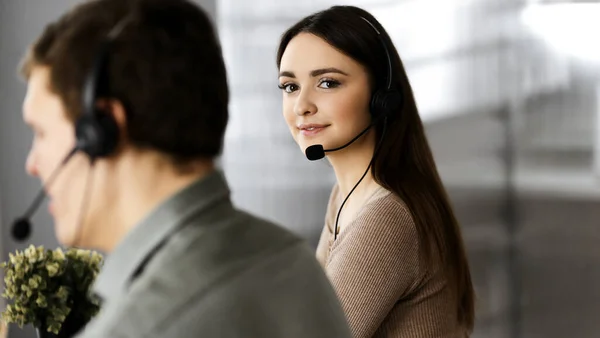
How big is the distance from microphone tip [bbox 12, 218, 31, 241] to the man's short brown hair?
0.20 metres

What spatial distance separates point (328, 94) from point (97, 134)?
3.19ft

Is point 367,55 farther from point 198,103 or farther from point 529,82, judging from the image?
point 529,82

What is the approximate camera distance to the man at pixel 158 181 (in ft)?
2.51

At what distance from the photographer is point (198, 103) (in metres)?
0.82

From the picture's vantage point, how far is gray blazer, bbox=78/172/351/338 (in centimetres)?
75

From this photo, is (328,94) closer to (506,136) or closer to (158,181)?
(158,181)

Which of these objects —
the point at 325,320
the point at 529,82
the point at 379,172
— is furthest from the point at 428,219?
the point at 529,82

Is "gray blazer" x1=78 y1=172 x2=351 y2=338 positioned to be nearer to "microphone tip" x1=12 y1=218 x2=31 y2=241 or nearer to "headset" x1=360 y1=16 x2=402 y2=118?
"microphone tip" x1=12 y1=218 x2=31 y2=241

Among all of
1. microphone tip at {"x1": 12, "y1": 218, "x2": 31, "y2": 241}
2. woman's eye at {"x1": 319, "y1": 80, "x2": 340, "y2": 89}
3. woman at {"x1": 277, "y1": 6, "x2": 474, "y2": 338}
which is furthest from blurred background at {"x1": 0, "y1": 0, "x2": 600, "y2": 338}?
microphone tip at {"x1": 12, "y1": 218, "x2": 31, "y2": 241}

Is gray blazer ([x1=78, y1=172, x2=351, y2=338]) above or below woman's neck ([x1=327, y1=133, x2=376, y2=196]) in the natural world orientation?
above

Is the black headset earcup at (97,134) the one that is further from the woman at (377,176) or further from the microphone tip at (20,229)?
the woman at (377,176)

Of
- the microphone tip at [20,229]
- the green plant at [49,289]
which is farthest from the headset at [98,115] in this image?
the green plant at [49,289]

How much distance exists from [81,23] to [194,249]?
0.23 m

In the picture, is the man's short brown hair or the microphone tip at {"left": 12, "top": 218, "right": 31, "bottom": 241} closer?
the man's short brown hair
